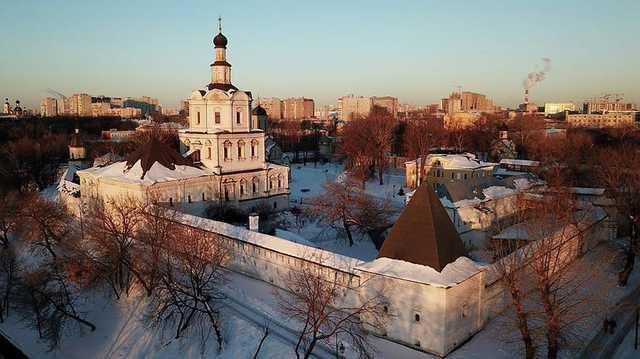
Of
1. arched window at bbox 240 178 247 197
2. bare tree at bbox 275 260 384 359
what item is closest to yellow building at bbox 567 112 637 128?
arched window at bbox 240 178 247 197

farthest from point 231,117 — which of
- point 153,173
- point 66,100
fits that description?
point 66,100

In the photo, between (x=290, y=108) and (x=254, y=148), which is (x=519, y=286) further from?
(x=290, y=108)

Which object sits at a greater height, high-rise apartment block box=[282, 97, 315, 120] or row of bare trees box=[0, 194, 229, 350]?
high-rise apartment block box=[282, 97, 315, 120]

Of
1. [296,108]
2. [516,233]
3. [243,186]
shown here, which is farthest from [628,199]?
[296,108]

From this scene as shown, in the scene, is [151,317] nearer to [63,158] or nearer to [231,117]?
[231,117]

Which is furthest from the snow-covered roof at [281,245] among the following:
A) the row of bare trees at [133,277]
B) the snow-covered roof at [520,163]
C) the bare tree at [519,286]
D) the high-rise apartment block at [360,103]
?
the high-rise apartment block at [360,103]

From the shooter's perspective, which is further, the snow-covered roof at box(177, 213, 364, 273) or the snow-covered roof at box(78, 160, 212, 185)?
the snow-covered roof at box(78, 160, 212, 185)

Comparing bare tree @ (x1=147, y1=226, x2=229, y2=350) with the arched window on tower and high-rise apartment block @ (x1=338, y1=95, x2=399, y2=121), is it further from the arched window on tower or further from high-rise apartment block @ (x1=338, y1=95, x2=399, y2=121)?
high-rise apartment block @ (x1=338, y1=95, x2=399, y2=121)
